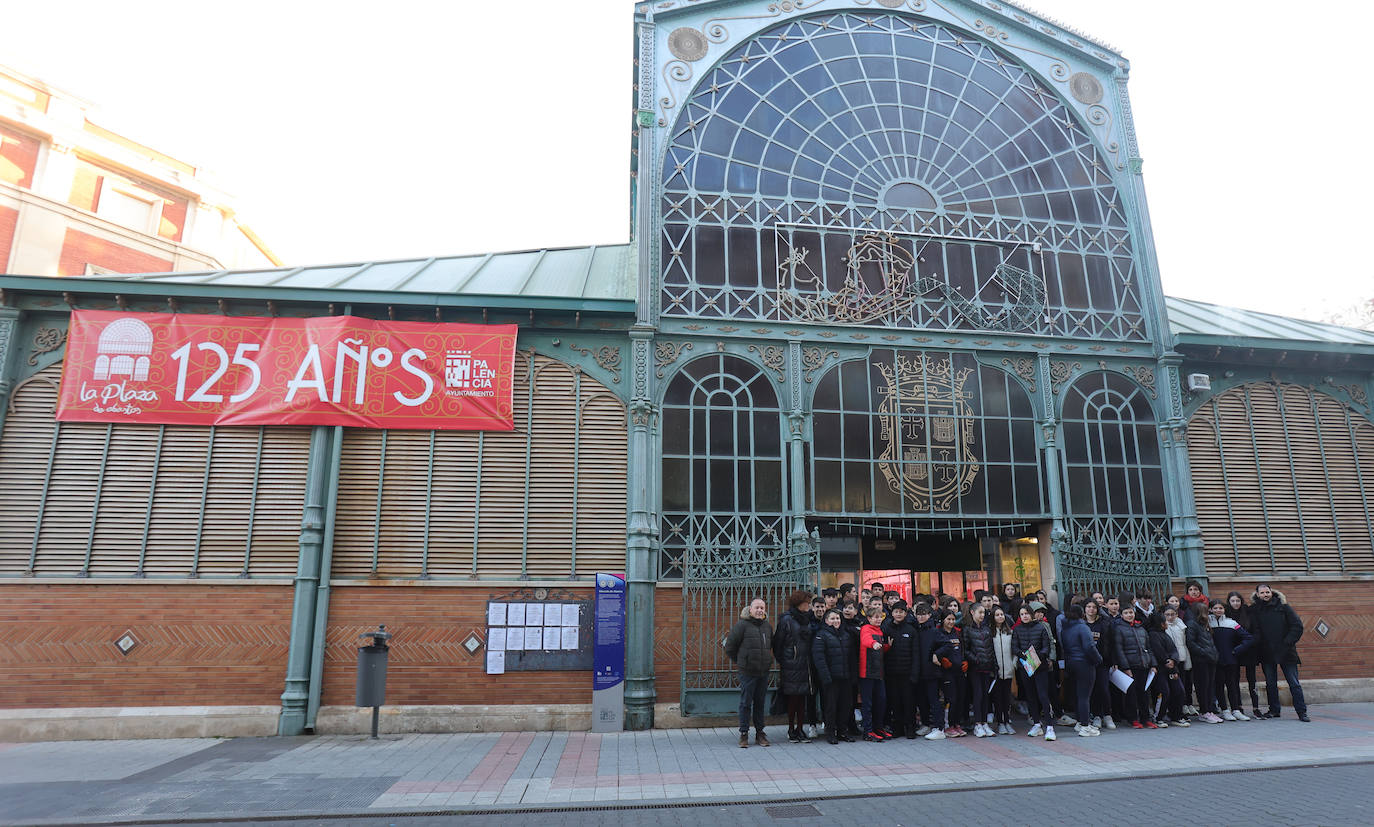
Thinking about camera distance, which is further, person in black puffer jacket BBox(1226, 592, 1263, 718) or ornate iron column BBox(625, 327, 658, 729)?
person in black puffer jacket BBox(1226, 592, 1263, 718)

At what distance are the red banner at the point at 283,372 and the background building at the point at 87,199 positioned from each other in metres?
22.4

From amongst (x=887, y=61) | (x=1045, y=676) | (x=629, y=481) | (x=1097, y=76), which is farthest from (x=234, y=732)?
(x=1097, y=76)

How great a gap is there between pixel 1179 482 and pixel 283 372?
587 inches

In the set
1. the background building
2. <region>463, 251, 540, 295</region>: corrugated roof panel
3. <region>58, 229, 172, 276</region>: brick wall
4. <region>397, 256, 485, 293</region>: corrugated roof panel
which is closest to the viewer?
<region>397, 256, 485, 293</region>: corrugated roof panel

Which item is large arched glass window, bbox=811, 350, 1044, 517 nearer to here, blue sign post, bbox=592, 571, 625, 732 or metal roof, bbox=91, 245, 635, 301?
blue sign post, bbox=592, 571, 625, 732

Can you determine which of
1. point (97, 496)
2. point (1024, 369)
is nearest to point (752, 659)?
point (1024, 369)

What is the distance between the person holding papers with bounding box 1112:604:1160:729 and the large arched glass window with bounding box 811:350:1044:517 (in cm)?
290

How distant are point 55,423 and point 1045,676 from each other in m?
14.3

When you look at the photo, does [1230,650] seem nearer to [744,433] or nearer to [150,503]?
[744,433]

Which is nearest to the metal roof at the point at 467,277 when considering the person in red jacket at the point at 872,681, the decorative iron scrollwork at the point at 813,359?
the decorative iron scrollwork at the point at 813,359

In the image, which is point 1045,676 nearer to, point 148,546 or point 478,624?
point 478,624

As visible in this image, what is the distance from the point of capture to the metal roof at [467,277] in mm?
12828

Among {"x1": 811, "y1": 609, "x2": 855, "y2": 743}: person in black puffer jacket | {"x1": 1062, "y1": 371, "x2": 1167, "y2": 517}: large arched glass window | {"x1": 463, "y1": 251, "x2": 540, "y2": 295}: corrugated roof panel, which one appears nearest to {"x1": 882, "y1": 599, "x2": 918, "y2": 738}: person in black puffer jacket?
{"x1": 811, "y1": 609, "x2": 855, "y2": 743}: person in black puffer jacket

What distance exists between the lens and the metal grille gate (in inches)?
456
